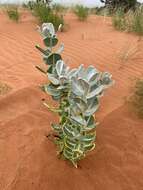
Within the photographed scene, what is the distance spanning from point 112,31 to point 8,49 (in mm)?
2490

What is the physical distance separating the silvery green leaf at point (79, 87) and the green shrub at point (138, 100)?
193 cm

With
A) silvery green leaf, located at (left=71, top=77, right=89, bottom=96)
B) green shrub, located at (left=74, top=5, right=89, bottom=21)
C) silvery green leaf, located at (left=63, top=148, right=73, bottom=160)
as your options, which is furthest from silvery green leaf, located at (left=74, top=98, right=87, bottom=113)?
green shrub, located at (left=74, top=5, right=89, bottom=21)

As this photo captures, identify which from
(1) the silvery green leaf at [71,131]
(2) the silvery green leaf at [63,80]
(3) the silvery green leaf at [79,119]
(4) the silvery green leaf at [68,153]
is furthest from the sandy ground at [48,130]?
(2) the silvery green leaf at [63,80]

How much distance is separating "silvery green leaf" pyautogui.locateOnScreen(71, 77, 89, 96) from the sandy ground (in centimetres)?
92

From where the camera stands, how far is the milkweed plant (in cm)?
361

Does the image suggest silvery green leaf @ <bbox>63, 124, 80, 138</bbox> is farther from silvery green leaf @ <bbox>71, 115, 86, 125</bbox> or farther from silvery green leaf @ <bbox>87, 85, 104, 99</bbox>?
silvery green leaf @ <bbox>87, 85, 104, 99</bbox>

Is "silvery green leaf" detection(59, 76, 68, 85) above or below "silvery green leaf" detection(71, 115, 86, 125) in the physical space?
above

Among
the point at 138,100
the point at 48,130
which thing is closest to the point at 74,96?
the point at 48,130

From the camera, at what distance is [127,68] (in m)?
7.15

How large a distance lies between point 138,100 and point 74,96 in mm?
2090

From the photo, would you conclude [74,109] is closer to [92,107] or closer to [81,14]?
[92,107]

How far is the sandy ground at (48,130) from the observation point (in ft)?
13.5

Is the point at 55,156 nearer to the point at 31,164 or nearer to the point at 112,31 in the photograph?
the point at 31,164

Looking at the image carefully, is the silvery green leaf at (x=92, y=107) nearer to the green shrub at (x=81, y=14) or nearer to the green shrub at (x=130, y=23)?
the green shrub at (x=130, y=23)
